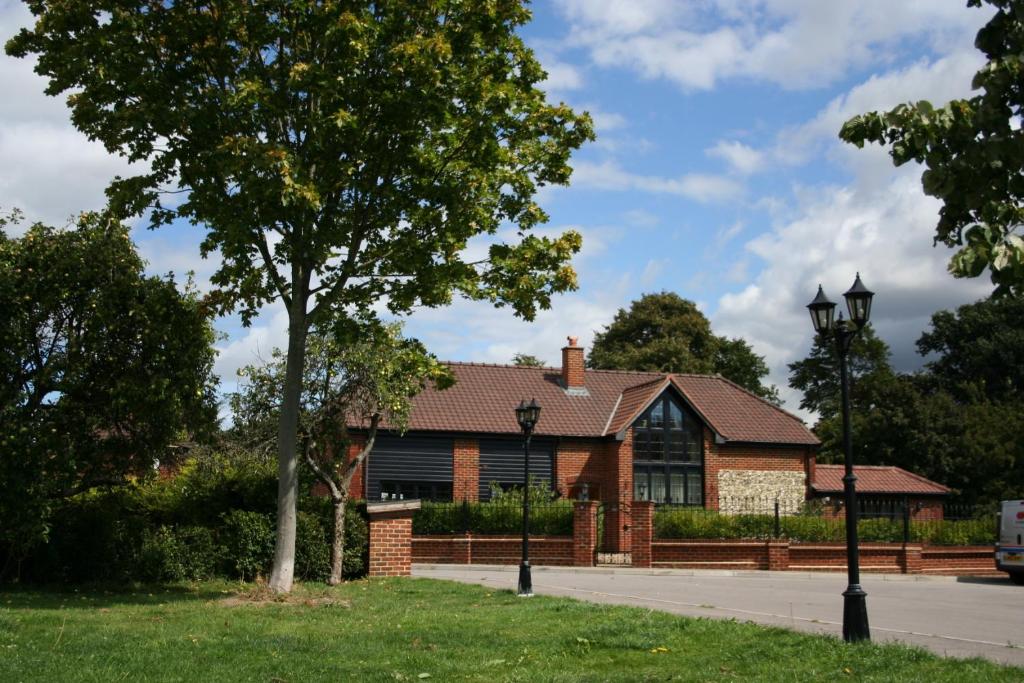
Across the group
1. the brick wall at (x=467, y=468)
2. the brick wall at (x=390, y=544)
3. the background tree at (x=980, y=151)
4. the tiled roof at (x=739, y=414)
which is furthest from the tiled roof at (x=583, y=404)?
the background tree at (x=980, y=151)

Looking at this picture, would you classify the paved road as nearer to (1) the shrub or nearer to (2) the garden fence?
(2) the garden fence

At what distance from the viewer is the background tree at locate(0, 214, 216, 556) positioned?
15188 millimetres

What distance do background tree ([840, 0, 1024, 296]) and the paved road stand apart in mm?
6159

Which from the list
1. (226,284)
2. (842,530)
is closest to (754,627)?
(226,284)

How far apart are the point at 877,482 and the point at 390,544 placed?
87.1 ft

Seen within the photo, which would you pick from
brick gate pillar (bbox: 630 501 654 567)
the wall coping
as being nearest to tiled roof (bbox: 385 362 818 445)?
brick gate pillar (bbox: 630 501 654 567)

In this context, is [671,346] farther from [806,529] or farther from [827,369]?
[806,529]

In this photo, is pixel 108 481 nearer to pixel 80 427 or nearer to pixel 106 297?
pixel 80 427

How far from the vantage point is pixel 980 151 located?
182 inches

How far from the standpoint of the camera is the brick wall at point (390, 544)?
64.4ft

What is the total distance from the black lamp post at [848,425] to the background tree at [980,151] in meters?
5.48

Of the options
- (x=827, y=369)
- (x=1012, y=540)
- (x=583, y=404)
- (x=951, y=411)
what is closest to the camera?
(x=1012, y=540)

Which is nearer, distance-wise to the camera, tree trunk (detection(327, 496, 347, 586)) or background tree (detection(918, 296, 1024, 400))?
tree trunk (detection(327, 496, 347, 586))

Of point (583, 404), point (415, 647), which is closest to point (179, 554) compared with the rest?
point (415, 647)
